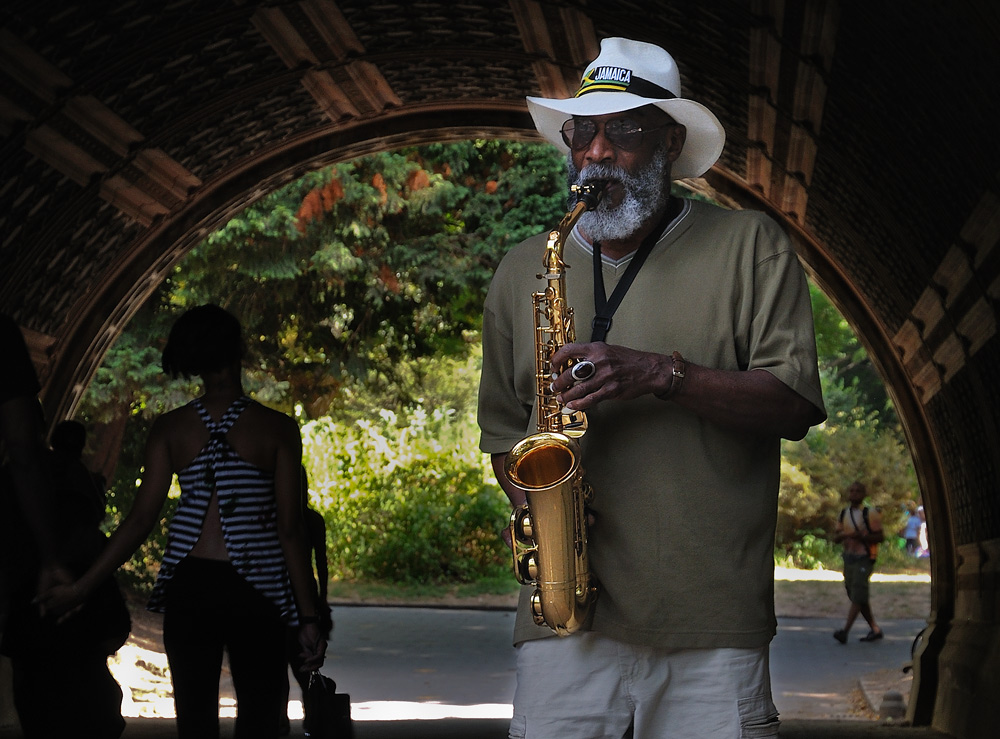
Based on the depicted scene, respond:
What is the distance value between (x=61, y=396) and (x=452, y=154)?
10.5 meters

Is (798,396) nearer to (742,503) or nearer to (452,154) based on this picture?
(742,503)

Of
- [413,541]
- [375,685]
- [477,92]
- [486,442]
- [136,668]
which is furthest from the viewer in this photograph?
[413,541]

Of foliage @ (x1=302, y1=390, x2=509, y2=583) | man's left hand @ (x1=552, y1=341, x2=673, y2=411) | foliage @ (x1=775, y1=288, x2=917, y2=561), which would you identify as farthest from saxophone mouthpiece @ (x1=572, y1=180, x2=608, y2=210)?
foliage @ (x1=775, y1=288, x2=917, y2=561)

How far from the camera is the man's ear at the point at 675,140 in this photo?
127 inches

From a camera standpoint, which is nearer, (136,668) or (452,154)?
(136,668)

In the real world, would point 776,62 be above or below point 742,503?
above

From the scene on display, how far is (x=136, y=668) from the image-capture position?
13.9m

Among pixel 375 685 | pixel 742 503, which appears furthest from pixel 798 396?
pixel 375 685

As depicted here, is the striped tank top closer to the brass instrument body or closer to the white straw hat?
the brass instrument body

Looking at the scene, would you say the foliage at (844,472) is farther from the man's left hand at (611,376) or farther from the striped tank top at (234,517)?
the man's left hand at (611,376)

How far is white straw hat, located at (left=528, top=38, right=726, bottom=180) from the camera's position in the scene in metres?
3.08

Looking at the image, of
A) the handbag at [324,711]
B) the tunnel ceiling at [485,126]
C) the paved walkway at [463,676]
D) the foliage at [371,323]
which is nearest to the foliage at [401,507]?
the foliage at [371,323]

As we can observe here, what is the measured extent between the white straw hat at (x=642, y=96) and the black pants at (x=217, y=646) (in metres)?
1.90

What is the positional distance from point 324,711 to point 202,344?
132 cm
